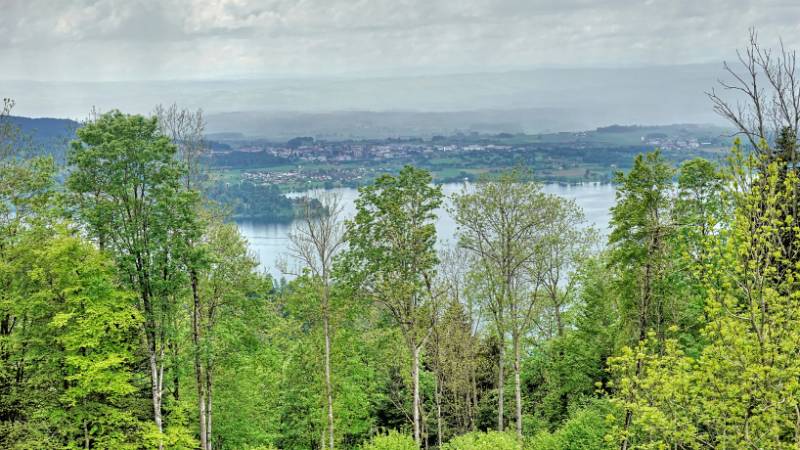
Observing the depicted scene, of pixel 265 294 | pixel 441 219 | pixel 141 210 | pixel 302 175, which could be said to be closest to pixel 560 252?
pixel 265 294

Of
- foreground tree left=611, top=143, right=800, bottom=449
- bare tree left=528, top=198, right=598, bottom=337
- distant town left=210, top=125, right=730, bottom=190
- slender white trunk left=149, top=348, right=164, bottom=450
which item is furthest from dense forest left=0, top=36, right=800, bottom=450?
distant town left=210, top=125, right=730, bottom=190

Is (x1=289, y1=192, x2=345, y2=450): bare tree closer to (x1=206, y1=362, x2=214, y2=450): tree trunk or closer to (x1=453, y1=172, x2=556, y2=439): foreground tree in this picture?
(x1=206, y1=362, x2=214, y2=450): tree trunk

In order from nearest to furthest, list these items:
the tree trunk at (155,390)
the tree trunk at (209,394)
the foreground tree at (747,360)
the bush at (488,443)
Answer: the foreground tree at (747,360) → the bush at (488,443) → the tree trunk at (155,390) → the tree trunk at (209,394)

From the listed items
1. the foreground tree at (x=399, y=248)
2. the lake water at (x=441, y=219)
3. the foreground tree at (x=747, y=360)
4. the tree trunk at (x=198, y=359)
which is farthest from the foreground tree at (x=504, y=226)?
the lake water at (x=441, y=219)

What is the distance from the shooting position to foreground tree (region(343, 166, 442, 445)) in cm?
2581

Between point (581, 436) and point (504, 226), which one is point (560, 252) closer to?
point (504, 226)

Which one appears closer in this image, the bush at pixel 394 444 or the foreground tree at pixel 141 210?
the bush at pixel 394 444

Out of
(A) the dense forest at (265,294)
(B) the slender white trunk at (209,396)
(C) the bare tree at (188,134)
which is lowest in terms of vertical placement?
(B) the slender white trunk at (209,396)

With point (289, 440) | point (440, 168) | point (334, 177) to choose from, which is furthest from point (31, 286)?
point (440, 168)

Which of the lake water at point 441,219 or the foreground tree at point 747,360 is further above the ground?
the foreground tree at point 747,360

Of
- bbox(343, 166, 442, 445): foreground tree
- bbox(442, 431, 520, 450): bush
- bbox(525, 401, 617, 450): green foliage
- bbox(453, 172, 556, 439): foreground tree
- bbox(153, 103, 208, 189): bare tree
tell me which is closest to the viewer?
bbox(442, 431, 520, 450): bush

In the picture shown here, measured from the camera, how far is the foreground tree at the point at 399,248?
2581cm

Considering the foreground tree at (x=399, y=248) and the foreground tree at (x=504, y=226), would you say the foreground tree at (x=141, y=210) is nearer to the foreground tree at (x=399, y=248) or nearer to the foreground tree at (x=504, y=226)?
the foreground tree at (x=399, y=248)

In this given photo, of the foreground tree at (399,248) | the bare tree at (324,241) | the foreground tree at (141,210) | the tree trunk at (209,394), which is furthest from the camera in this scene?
the bare tree at (324,241)
